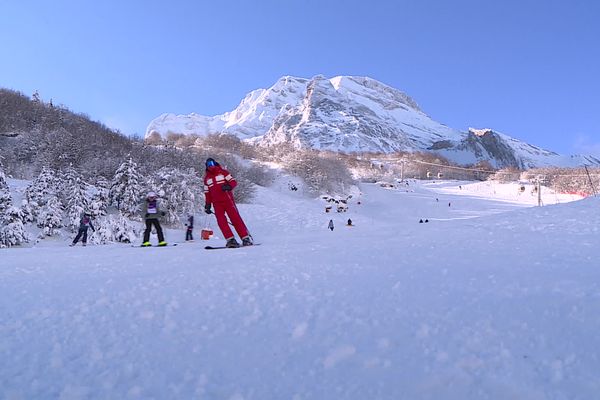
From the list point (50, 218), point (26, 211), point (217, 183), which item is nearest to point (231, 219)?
point (217, 183)

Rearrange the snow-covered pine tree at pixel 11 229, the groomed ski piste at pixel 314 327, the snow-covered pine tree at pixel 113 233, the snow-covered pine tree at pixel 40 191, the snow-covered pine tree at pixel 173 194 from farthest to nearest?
the snow-covered pine tree at pixel 173 194 → the snow-covered pine tree at pixel 40 191 → the snow-covered pine tree at pixel 113 233 → the snow-covered pine tree at pixel 11 229 → the groomed ski piste at pixel 314 327

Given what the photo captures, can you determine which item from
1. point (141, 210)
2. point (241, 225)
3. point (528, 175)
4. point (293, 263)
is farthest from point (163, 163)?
point (528, 175)

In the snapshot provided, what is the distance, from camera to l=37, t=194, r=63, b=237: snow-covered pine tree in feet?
65.4

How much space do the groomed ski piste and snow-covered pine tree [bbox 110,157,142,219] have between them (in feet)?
74.2

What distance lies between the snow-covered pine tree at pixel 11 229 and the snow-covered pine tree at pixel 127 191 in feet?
27.4

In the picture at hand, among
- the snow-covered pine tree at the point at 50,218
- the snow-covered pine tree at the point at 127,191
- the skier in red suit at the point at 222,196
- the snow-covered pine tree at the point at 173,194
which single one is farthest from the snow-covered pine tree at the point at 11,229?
the skier in red suit at the point at 222,196

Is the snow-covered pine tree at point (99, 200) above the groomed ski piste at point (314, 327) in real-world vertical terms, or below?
above

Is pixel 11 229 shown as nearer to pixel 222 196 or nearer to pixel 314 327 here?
pixel 222 196

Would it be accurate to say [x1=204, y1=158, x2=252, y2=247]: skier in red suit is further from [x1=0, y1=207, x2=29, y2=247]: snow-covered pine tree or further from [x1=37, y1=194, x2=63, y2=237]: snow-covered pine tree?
[x1=37, y1=194, x2=63, y2=237]: snow-covered pine tree

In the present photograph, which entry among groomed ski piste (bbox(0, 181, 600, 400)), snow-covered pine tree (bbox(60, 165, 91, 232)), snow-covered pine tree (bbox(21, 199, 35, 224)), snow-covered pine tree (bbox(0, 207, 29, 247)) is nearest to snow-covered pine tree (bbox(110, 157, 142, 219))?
snow-covered pine tree (bbox(60, 165, 91, 232))

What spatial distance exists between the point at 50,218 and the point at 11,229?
3204 mm

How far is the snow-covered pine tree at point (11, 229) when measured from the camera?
16812 mm

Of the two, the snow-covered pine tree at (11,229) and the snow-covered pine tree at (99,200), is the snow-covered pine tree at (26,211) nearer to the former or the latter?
the snow-covered pine tree at (11,229)

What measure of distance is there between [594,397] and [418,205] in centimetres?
5329
